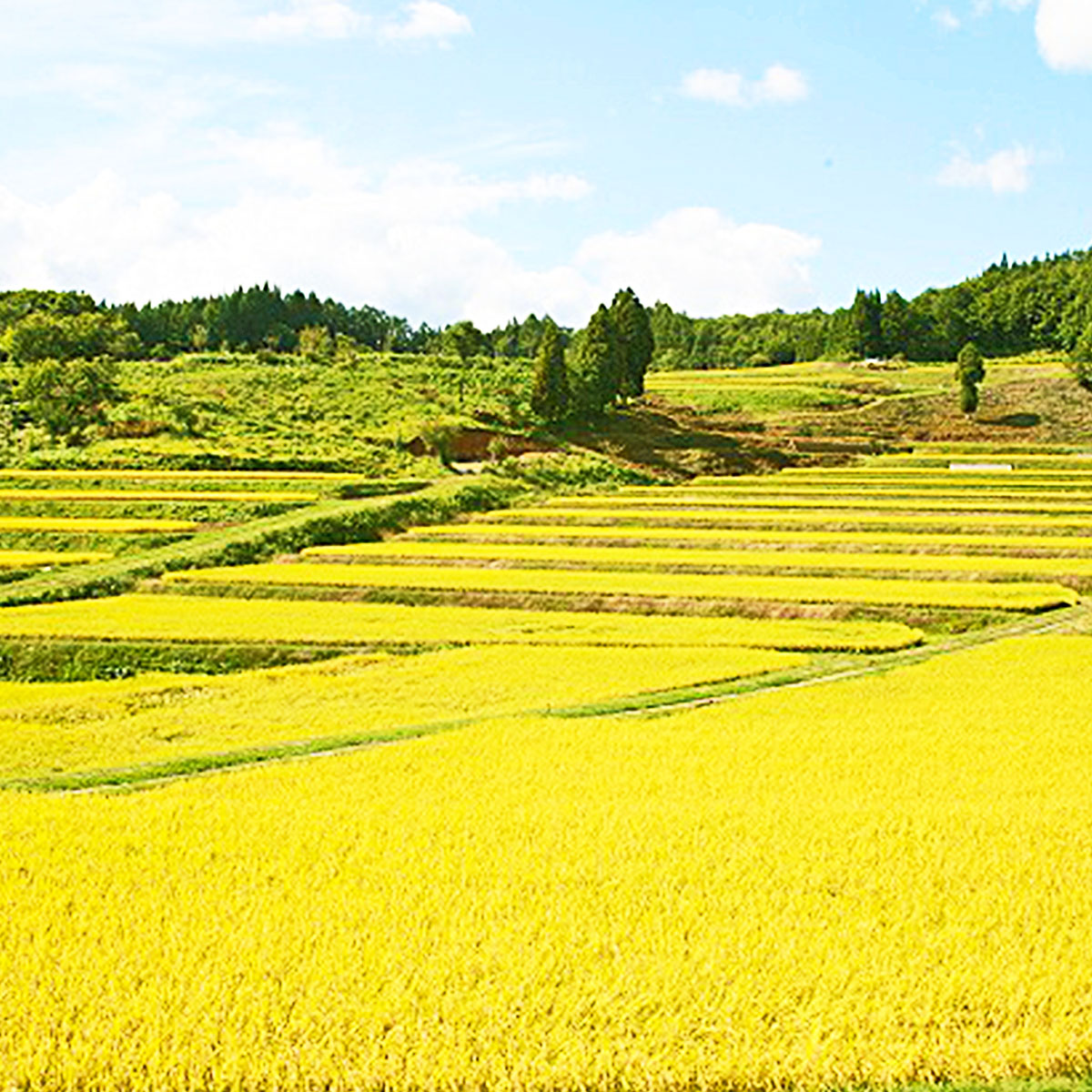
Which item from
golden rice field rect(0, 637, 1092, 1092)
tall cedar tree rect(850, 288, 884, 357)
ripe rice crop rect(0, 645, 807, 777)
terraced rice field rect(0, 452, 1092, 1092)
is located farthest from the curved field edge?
tall cedar tree rect(850, 288, 884, 357)

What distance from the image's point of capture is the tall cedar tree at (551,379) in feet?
236

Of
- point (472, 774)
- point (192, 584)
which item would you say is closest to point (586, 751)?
point (472, 774)

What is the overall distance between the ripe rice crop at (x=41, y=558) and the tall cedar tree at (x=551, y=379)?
1314 inches

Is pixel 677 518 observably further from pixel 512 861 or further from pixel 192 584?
pixel 512 861

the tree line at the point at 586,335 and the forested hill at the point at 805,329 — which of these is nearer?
the tree line at the point at 586,335

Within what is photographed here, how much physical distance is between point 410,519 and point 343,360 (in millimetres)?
47661

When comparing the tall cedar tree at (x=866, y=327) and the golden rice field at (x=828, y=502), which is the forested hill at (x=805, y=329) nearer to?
the tall cedar tree at (x=866, y=327)

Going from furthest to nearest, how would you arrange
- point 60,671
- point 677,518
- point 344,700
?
point 677,518 < point 60,671 < point 344,700

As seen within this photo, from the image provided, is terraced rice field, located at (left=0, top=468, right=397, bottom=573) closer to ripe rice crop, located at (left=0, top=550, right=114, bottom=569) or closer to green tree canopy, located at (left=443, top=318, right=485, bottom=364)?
ripe rice crop, located at (left=0, top=550, right=114, bottom=569)

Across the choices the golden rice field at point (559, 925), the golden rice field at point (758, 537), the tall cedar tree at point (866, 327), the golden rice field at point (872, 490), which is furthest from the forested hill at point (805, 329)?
the golden rice field at point (559, 925)

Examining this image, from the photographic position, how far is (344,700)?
25766mm

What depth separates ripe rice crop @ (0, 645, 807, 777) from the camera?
901 inches

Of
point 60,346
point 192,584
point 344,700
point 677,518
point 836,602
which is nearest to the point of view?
point 344,700

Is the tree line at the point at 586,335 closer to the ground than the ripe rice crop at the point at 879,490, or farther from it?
farther from it
